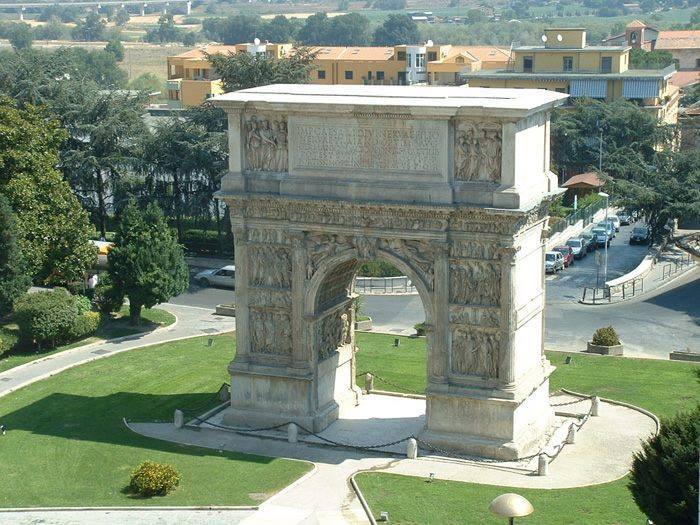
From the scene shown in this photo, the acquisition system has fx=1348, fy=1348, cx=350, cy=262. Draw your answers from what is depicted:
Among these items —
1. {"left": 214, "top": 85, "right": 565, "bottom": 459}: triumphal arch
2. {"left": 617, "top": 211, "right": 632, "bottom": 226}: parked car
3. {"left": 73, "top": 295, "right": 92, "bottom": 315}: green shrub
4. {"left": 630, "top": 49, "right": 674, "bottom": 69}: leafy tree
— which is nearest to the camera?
{"left": 214, "top": 85, "right": 565, "bottom": 459}: triumphal arch

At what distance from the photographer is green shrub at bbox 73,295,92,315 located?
208ft

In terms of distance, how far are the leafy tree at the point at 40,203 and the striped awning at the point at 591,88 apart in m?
61.2

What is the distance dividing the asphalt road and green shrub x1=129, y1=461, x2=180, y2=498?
77.4 ft

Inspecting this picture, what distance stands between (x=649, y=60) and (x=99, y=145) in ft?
274

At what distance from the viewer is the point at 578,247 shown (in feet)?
267

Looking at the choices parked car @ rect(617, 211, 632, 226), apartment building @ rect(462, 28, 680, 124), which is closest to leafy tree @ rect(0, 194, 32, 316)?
parked car @ rect(617, 211, 632, 226)

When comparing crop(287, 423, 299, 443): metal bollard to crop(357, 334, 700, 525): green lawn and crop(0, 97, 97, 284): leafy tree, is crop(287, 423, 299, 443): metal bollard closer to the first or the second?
crop(357, 334, 700, 525): green lawn

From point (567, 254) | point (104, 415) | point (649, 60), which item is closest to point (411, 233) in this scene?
point (104, 415)

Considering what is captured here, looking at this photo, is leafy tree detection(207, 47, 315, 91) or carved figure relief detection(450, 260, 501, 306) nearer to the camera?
carved figure relief detection(450, 260, 501, 306)

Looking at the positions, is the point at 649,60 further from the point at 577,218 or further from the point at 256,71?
the point at 256,71

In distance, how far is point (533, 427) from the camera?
150 feet

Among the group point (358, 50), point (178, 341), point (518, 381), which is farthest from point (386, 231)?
point (358, 50)

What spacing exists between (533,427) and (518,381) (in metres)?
2.25

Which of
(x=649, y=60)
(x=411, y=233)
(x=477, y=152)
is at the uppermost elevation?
(x=477, y=152)
